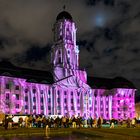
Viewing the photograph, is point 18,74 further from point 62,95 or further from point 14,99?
point 62,95

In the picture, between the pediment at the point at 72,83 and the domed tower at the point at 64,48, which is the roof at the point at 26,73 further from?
the domed tower at the point at 64,48

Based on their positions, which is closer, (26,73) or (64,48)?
(26,73)

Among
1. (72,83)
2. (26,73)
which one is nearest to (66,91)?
(72,83)

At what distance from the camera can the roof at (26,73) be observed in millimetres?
108812

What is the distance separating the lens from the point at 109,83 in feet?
464

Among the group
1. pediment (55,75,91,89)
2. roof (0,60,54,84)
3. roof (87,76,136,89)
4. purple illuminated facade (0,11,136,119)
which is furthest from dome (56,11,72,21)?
roof (87,76,136,89)

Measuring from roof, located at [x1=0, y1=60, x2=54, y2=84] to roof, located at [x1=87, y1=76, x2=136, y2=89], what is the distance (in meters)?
20.8

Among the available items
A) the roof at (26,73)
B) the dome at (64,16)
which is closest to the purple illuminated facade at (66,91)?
the dome at (64,16)

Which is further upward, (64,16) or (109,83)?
(64,16)

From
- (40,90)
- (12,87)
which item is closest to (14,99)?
(12,87)

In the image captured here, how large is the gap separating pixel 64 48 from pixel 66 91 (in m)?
17.3

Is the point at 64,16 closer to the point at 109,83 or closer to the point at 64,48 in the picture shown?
the point at 64,48

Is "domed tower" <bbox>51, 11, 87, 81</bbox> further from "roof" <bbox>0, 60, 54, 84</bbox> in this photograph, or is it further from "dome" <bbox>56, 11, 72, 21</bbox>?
"roof" <bbox>0, 60, 54, 84</bbox>

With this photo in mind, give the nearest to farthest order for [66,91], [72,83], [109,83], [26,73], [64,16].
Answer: [26,73]
[66,91]
[72,83]
[64,16]
[109,83]
